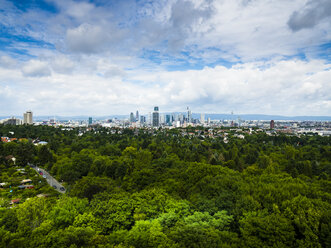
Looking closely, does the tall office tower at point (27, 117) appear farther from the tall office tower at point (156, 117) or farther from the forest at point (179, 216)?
the forest at point (179, 216)

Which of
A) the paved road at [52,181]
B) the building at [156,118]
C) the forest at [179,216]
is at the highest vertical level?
the building at [156,118]

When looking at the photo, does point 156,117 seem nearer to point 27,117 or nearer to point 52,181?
point 27,117

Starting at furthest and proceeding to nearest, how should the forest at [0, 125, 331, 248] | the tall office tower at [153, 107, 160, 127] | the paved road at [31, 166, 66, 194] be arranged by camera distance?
the tall office tower at [153, 107, 160, 127], the paved road at [31, 166, 66, 194], the forest at [0, 125, 331, 248]

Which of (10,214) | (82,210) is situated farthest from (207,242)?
(10,214)

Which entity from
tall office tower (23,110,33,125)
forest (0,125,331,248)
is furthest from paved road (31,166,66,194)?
tall office tower (23,110,33,125)

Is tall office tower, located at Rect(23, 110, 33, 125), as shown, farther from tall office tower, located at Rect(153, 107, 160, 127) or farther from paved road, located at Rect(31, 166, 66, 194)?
tall office tower, located at Rect(153, 107, 160, 127)

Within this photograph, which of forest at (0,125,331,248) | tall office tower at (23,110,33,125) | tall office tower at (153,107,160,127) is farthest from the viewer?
tall office tower at (153,107,160,127)

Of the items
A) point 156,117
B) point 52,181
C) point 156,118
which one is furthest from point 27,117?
point 52,181

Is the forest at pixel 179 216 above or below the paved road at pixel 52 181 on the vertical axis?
above

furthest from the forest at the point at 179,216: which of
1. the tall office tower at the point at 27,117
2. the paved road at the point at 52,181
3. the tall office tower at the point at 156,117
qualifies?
the tall office tower at the point at 156,117

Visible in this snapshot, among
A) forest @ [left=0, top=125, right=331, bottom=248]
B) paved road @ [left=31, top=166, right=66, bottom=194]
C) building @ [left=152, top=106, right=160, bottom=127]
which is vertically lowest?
paved road @ [left=31, top=166, right=66, bottom=194]

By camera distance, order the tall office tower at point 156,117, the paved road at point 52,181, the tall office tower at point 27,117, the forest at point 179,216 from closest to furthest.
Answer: the forest at point 179,216 < the paved road at point 52,181 < the tall office tower at point 27,117 < the tall office tower at point 156,117
